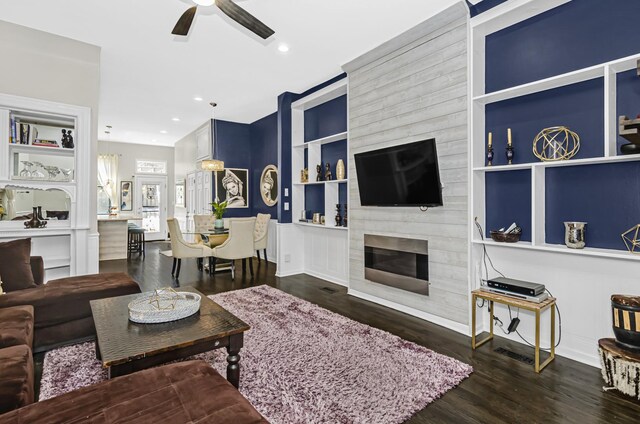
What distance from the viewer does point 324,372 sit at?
7.77ft

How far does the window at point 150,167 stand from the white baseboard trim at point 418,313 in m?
8.96

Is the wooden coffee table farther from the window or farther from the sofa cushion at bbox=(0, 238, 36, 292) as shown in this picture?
the window

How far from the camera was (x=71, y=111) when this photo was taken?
3.85 m

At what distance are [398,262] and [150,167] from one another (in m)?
9.73

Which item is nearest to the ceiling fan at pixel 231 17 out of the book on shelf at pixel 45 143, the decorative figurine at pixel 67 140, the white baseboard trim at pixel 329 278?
the decorative figurine at pixel 67 140

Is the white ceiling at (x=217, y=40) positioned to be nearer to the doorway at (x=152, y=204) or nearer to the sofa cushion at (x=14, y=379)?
the sofa cushion at (x=14, y=379)

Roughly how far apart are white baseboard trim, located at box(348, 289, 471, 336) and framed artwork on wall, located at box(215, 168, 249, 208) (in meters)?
4.41

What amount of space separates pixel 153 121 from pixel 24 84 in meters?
4.17

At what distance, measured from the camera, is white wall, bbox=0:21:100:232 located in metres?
3.55

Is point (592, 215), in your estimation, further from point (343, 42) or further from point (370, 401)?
point (343, 42)

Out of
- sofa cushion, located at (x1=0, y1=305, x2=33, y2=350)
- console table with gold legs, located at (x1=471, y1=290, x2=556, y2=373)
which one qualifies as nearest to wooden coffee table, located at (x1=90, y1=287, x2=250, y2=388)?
sofa cushion, located at (x1=0, y1=305, x2=33, y2=350)

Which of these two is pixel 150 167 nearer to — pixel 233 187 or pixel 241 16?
pixel 233 187

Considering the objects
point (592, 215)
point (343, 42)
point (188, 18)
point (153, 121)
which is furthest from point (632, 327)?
point (153, 121)

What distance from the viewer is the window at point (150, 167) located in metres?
10.5
